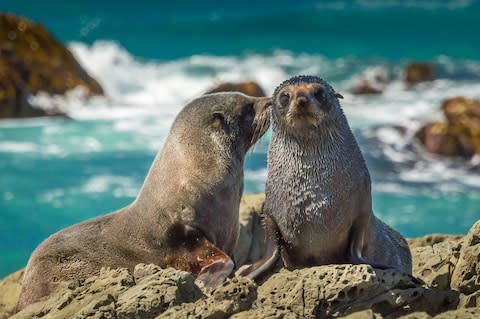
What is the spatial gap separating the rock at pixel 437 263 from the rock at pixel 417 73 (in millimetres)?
21298

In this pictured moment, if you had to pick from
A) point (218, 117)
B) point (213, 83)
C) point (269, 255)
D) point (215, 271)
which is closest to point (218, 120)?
point (218, 117)

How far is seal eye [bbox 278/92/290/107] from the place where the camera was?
579 centimetres

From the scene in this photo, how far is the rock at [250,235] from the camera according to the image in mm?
8750

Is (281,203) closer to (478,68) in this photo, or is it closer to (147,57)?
(478,68)

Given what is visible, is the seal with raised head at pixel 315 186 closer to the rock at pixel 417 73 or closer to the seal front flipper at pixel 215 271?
the seal front flipper at pixel 215 271

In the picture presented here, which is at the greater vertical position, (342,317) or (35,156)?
(35,156)

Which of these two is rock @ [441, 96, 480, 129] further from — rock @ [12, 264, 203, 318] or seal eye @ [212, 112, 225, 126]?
rock @ [12, 264, 203, 318]

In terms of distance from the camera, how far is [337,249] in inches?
230

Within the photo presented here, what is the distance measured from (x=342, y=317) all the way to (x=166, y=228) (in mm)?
2546

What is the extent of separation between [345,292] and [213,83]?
82.8ft

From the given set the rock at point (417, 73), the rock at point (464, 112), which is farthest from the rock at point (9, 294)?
the rock at point (417, 73)

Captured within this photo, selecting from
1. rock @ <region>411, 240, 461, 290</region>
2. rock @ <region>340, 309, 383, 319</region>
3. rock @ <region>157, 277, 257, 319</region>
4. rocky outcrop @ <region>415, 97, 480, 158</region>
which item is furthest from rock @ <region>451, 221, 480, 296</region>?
rocky outcrop @ <region>415, 97, 480, 158</region>

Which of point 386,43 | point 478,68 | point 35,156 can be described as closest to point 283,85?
point 35,156

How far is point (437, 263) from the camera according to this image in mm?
6562
